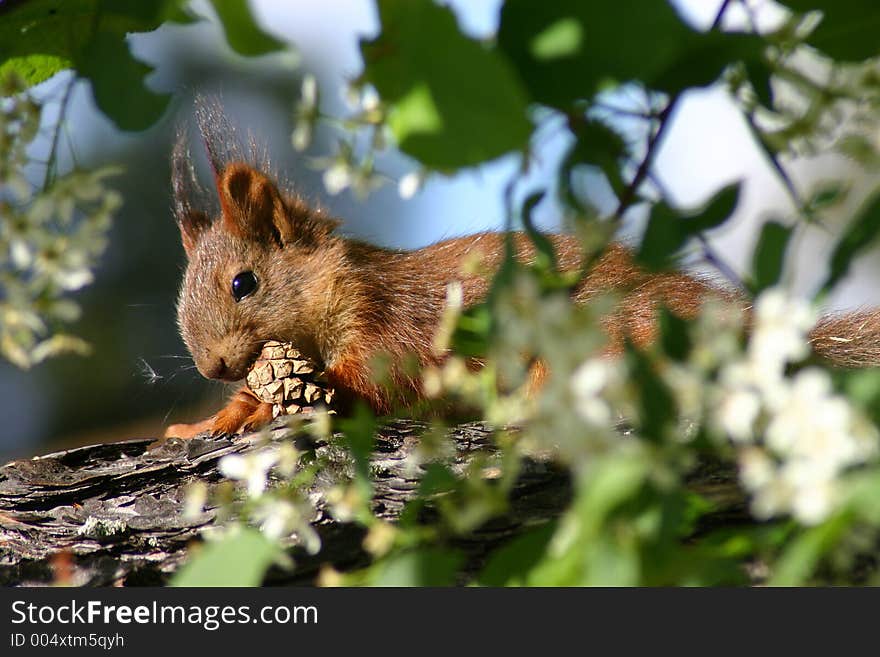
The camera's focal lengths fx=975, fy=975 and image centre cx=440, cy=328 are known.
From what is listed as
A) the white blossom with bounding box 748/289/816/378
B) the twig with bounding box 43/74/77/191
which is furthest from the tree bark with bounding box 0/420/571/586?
the white blossom with bounding box 748/289/816/378

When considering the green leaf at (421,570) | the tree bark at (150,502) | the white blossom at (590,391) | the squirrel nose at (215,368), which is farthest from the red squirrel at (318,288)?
the white blossom at (590,391)

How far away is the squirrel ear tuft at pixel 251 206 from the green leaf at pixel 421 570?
1461 mm

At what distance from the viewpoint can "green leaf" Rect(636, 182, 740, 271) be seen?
1.72 feet

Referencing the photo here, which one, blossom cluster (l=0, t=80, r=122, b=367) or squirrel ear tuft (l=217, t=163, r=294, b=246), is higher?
squirrel ear tuft (l=217, t=163, r=294, b=246)

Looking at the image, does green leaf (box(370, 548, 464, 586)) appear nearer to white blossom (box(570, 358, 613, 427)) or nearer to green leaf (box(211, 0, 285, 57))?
white blossom (box(570, 358, 613, 427))

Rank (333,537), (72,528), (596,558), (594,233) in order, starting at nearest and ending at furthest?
(596,558)
(594,233)
(333,537)
(72,528)

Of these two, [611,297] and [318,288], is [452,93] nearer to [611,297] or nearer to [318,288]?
[611,297]

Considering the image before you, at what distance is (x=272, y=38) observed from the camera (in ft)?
1.90

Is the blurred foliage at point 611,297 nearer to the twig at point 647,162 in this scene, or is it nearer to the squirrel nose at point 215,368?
the twig at point 647,162

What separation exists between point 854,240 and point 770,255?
43 mm

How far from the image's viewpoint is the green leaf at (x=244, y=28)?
22.8 inches

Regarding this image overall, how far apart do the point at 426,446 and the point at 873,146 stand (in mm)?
321

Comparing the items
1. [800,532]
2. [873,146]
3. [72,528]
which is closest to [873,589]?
[800,532]

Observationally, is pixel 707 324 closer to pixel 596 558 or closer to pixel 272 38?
pixel 596 558
